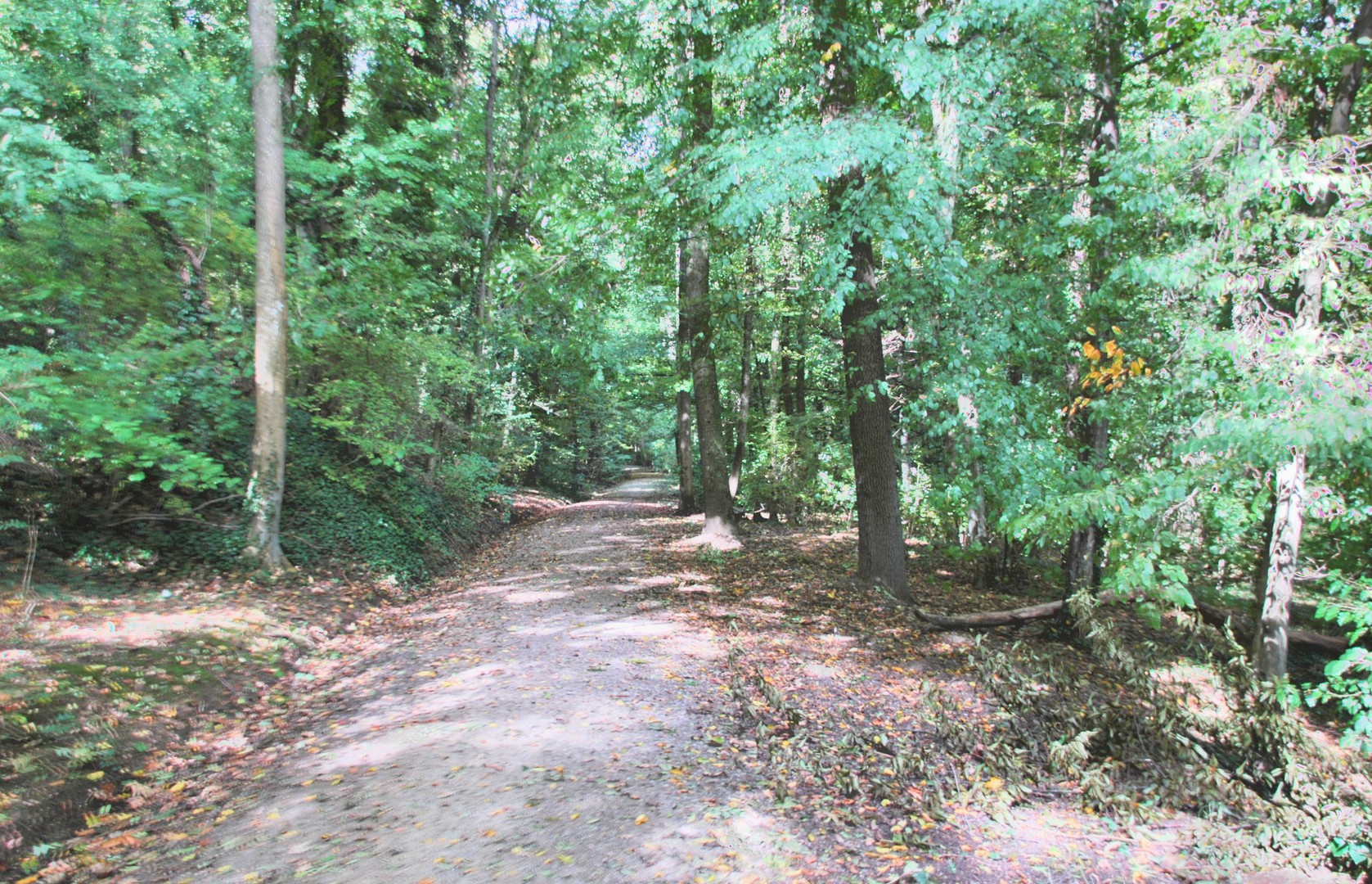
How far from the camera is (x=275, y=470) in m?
8.20

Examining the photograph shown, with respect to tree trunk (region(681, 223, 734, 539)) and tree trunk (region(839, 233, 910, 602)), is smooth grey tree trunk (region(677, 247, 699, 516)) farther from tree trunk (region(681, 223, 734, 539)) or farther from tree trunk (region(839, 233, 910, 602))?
tree trunk (region(839, 233, 910, 602))

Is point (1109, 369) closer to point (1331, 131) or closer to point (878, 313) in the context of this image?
point (878, 313)

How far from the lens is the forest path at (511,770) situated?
3498mm

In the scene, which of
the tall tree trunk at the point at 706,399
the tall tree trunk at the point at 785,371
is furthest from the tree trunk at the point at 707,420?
the tall tree trunk at the point at 785,371

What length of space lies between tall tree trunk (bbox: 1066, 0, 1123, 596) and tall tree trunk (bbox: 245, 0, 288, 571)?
348 inches

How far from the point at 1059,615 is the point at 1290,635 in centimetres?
243

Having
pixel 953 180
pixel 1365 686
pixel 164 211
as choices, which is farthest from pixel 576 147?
pixel 1365 686

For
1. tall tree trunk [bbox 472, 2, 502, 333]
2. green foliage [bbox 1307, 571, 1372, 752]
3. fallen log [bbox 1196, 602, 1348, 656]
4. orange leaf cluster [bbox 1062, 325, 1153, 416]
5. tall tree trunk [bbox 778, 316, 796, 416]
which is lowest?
fallen log [bbox 1196, 602, 1348, 656]

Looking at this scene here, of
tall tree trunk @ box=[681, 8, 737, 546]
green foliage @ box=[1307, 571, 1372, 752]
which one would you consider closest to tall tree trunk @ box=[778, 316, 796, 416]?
tall tree trunk @ box=[681, 8, 737, 546]

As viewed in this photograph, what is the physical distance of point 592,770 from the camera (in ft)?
14.7

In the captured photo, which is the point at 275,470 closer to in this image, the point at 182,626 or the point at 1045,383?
the point at 182,626

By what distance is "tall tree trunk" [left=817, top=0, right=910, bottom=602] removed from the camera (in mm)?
7816

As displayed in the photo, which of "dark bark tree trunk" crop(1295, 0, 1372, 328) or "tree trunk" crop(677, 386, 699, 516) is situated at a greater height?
"dark bark tree trunk" crop(1295, 0, 1372, 328)

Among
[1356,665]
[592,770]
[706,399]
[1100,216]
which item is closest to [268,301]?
[592,770]
